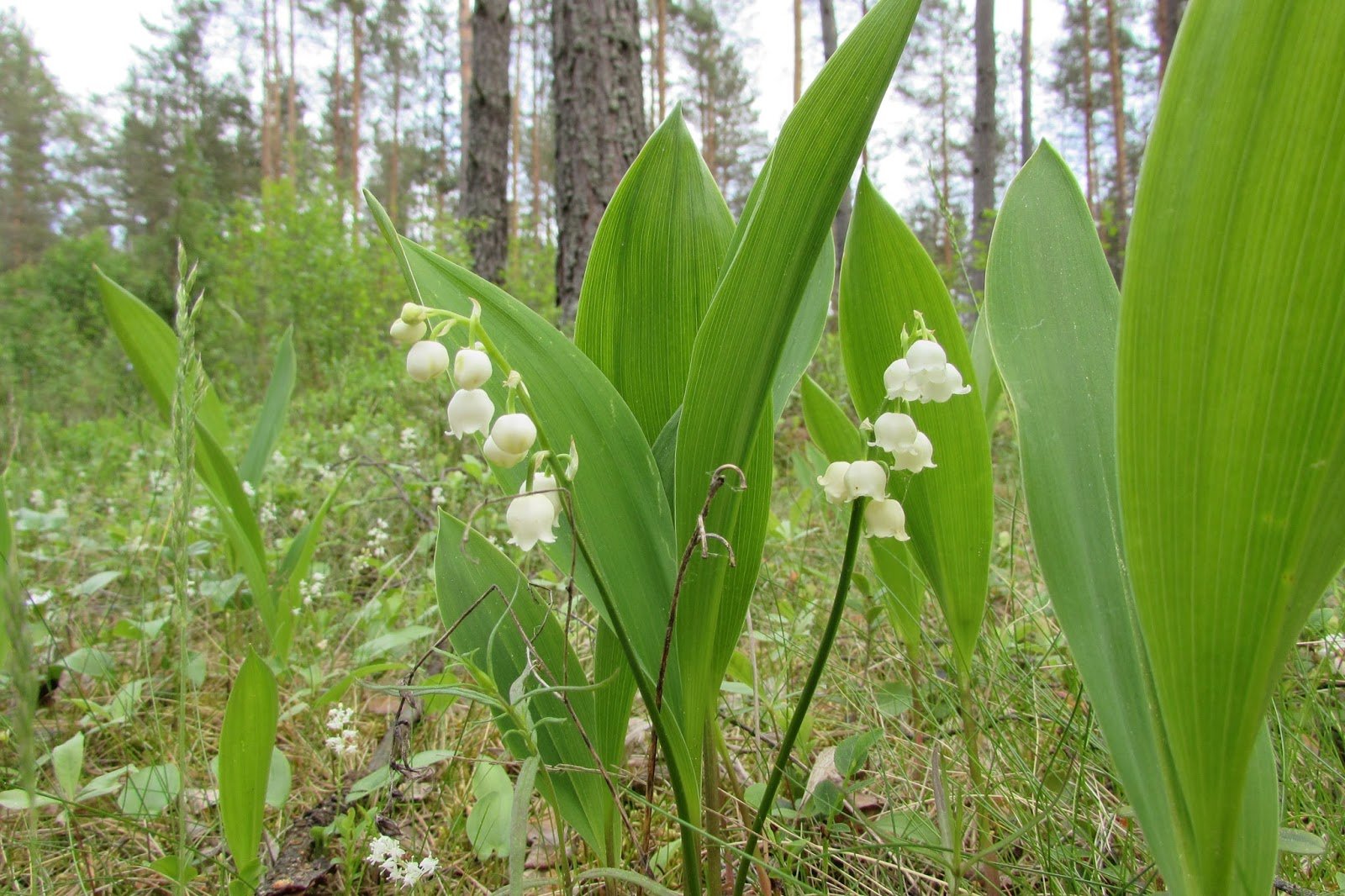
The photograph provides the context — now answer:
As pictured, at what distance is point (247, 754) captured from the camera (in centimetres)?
89

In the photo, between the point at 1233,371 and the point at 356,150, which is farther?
the point at 356,150

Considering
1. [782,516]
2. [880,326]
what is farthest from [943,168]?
[880,326]

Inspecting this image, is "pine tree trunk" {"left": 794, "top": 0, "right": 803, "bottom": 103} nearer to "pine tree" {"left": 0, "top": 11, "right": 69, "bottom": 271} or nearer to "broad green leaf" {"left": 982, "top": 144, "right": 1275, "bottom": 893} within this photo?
"broad green leaf" {"left": 982, "top": 144, "right": 1275, "bottom": 893}

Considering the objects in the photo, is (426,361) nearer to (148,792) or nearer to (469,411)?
(469,411)

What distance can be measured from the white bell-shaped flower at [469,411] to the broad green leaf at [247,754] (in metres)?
0.45

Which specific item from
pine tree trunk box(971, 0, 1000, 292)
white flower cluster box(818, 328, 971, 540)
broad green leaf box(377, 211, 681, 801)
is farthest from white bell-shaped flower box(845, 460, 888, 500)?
pine tree trunk box(971, 0, 1000, 292)

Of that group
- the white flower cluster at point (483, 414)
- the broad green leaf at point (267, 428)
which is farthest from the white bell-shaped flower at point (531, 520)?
the broad green leaf at point (267, 428)

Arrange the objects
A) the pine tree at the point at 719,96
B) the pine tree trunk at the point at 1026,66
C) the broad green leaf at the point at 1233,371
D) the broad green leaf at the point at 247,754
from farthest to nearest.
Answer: the pine tree at the point at 719,96, the pine tree trunk at the point at 1026,66, the broad green leaf at the point at 247,754, the broad green leaf at the point at 1233,371

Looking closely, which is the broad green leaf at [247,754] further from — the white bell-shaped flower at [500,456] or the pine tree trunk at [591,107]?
the pine tree trunk at [591,107]

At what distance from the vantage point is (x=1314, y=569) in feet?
1.64

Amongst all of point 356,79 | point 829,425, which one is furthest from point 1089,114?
point 829,425

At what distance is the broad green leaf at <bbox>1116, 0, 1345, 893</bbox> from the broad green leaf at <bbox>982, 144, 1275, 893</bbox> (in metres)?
0.08

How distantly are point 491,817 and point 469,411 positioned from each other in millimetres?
614

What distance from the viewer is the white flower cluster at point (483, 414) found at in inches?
23.8
